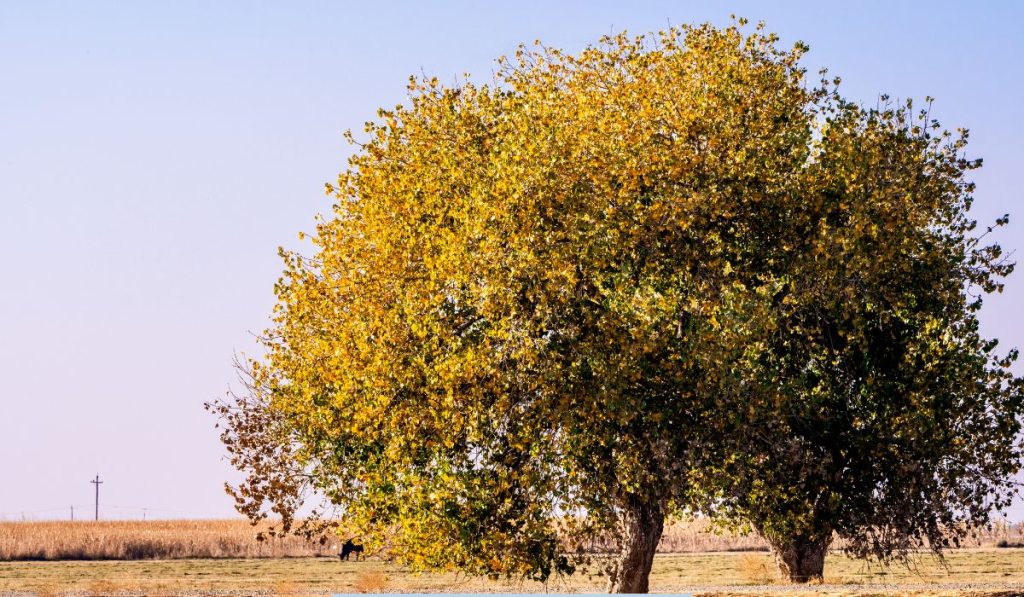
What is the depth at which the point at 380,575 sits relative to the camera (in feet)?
167

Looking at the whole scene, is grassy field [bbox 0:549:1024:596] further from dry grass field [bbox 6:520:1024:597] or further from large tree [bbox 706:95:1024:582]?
large tree [bbox 706:95:1024:582]

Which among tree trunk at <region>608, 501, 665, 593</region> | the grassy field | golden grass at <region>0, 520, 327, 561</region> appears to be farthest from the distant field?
tree trunk at <region>608, 501, 665, 593</region>

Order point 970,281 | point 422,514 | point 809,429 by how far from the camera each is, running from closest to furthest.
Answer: point 422,514
point 809,429
point 970,281

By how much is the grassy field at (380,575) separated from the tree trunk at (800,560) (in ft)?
13.5

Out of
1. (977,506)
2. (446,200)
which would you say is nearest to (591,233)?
(446,200)

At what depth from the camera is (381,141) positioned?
3453 cm

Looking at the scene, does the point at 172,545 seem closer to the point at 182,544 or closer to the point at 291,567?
the point at 182,544

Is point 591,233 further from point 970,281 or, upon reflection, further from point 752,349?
point 970,281

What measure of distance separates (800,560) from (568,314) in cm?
1100

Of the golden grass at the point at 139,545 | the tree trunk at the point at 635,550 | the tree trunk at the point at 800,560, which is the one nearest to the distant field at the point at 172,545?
the golden grass at the point at 139,545

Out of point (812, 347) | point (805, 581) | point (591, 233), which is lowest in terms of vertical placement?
point (805, 581)

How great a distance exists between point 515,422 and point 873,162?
409 inches

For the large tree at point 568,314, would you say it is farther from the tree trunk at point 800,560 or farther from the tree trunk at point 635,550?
the tree trunk at point 800,560

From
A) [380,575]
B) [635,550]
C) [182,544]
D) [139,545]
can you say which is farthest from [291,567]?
[635,550]
